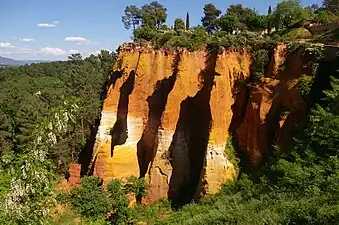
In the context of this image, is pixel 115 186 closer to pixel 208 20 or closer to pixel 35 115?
pixel 35 115

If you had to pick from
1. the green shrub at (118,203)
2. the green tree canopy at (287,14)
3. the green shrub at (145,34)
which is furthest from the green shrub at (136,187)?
the green tree canopy at (287,14)

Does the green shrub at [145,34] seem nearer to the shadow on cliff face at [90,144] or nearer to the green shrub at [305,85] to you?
the shadow on cliff face at [90,144]

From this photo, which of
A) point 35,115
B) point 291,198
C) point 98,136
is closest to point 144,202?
point 98,136

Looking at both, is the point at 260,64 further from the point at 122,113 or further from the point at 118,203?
the point at 122,113

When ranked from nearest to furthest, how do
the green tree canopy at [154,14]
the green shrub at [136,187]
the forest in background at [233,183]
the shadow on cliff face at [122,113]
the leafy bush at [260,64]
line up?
the forest in background at [233,183]
the leafy bush at [260,64]
the green shrub at [136,187]
the shadow on cliff face at [122,113]
the green tree canopy at [154,14]

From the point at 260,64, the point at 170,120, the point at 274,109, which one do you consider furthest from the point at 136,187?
the point at 260,64

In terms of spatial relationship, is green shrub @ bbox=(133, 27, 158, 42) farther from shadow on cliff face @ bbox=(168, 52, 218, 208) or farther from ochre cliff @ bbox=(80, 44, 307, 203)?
shadow on cliff face @ bbox=(168, 52, 218, 208)

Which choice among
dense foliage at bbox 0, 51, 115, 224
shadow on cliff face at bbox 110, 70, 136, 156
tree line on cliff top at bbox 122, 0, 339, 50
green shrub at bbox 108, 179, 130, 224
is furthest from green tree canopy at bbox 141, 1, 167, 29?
green shrub at bbox 108, 179, 130, 224

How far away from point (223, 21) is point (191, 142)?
1379cm

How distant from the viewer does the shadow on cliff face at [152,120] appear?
26281 mm

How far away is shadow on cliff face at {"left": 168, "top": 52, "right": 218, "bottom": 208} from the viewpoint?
78.9 ft

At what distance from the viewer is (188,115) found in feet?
81.7

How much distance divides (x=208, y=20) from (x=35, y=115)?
22.3m

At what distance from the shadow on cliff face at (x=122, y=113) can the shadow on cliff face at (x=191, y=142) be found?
191 inches
